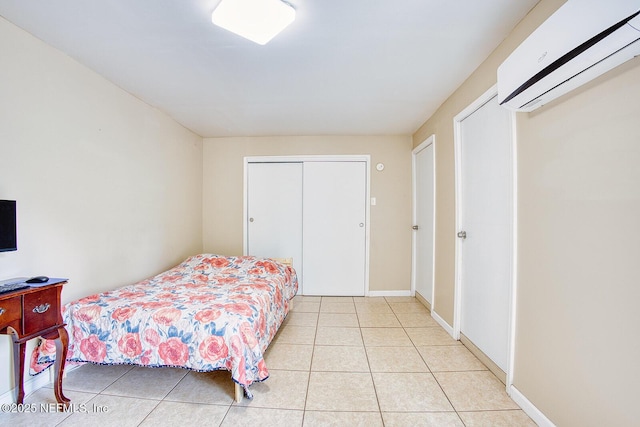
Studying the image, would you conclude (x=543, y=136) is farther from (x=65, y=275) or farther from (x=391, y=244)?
(x=65, y=275)

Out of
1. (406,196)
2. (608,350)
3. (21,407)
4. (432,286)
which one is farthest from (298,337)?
(406,196)

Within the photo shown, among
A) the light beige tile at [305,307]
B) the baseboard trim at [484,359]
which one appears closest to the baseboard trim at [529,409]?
the baseboard trim at [484,359]

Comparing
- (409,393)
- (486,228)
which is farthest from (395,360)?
(486,228)

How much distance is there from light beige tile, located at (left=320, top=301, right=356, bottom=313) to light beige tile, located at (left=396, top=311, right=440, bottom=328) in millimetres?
548

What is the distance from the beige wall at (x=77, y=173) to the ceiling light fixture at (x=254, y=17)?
1.25 meters

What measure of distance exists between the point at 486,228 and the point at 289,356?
178cm

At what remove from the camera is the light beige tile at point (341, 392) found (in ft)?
4.91

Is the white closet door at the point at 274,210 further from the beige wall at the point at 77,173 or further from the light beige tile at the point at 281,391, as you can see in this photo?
the light beige tile at the point at 281,391

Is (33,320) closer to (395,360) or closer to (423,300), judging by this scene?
(395,360)

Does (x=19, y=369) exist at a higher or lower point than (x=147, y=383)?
higher

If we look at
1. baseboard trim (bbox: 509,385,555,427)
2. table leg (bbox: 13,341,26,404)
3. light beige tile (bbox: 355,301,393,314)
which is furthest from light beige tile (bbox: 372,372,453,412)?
table leg (bbox: 13,341,26,404)

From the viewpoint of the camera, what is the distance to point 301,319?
2.78 m

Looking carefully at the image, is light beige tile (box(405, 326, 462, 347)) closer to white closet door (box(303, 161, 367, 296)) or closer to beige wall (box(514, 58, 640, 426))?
beige wall (box(514, 58, 640, 426))

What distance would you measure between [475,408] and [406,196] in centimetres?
246
